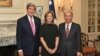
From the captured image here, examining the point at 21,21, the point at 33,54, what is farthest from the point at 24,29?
the point at 33,54

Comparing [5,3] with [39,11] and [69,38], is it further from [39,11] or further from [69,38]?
[69,38]

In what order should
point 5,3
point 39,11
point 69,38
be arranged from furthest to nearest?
point 39,11 < point 5,3 < point 69,38

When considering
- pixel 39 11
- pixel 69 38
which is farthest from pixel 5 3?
pixel 69 38

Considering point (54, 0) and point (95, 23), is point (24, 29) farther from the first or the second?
point (95, 23)

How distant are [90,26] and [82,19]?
22.0 inches

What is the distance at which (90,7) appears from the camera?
8.00m

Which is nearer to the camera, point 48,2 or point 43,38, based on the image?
point 43,38

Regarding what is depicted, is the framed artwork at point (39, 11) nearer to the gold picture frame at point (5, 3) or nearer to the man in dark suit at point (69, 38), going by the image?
the gold picture frame at point (5, 3)

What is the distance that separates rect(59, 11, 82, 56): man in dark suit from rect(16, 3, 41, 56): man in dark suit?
448 mm

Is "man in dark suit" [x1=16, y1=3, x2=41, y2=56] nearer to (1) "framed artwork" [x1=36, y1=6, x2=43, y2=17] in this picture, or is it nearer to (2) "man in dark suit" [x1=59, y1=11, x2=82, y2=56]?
(2) "man in dark suit" [x1=59, y1=11, x2=82, y2=56]

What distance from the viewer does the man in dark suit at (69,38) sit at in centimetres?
394

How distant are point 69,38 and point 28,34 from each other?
67 centimetres

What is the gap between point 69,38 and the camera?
12.9 ft

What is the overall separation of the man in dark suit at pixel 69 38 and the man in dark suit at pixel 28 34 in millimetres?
448
